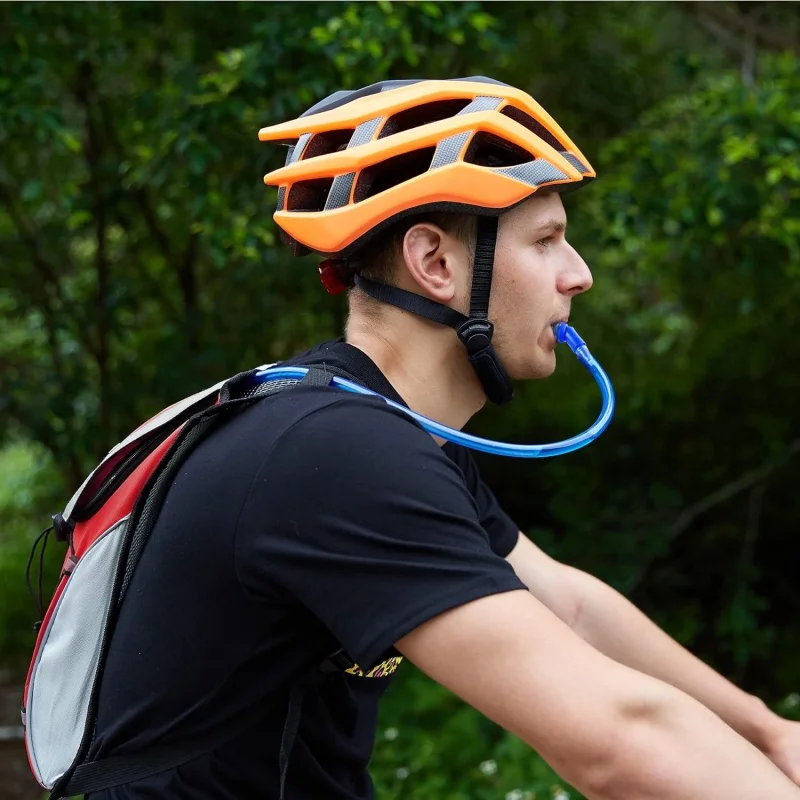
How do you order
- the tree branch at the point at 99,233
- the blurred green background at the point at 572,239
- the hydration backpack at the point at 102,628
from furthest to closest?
the tree branch at the point at 99,233, the blurred green background at the point at 572,239, the hydration backpack at the point at 102,628

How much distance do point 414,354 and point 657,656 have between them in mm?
797

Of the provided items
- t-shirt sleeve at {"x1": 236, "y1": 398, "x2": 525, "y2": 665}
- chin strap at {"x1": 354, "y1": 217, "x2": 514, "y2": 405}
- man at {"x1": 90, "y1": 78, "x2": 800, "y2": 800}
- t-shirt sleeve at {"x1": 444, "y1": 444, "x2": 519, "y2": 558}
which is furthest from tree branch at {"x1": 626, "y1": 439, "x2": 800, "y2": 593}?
t-shirt sleeve at {"x1": 236, "y1": 398, "x2": 525, "y2": 665}

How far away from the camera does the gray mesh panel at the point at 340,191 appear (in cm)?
174

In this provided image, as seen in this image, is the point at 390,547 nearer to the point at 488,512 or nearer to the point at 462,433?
the point at 462,433

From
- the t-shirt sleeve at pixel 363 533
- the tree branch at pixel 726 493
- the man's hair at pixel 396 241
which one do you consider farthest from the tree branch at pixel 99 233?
the t-shirt sleeve at pixel 363 533

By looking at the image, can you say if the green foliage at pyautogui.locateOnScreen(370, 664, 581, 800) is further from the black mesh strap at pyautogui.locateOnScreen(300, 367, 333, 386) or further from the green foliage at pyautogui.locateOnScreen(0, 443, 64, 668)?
the black mesh strap at pyautogui.locateOnScreen(300, 367, 333, 386)

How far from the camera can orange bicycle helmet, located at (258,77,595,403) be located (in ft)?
5.52

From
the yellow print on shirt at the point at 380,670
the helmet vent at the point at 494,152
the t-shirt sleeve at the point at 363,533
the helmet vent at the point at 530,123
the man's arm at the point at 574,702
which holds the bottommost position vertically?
the yellow print on shirt at the point at 380,670

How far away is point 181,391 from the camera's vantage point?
4.98m

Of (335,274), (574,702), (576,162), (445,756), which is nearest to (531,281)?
(576,162)

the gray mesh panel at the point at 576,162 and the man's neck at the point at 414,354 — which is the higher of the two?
the gray mesh panel at the point at 576,162

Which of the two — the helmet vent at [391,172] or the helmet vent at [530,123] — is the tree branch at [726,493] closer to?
the helmet vent at [530,123]

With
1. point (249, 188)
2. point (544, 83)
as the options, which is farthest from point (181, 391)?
point (544, 83)

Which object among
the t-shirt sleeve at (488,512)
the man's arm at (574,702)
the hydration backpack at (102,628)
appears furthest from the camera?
the t-shirt sleeve at (488,512)
